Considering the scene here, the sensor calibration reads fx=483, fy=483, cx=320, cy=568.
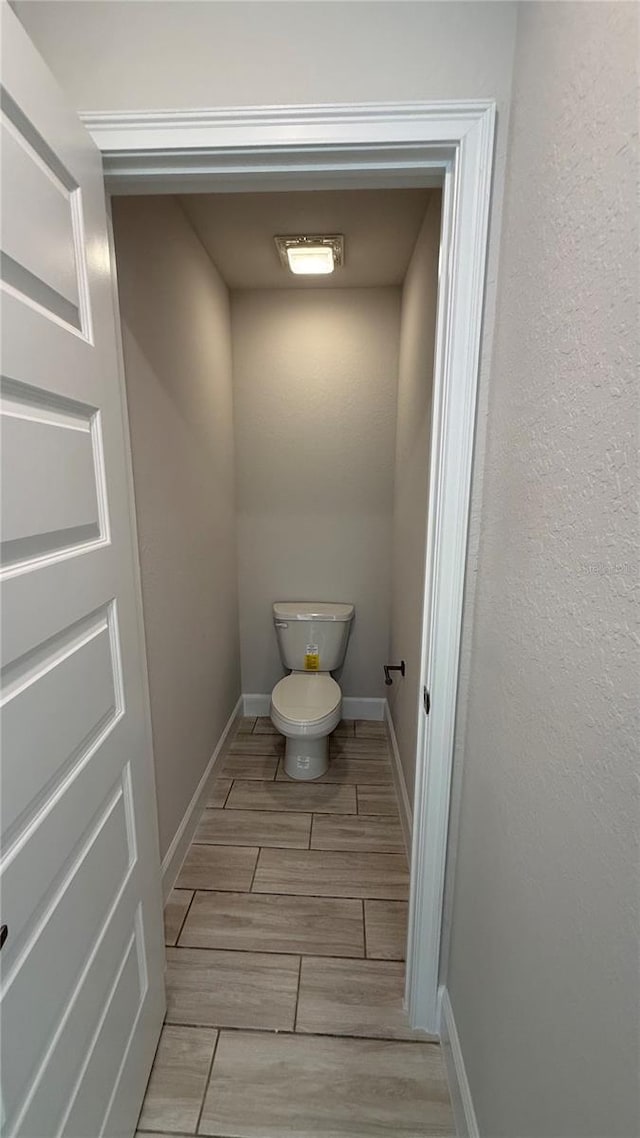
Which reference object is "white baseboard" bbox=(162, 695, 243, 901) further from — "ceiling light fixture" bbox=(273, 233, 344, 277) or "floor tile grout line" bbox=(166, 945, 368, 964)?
"ceiling light fixture" bbox=(273, 233, 344, 277)

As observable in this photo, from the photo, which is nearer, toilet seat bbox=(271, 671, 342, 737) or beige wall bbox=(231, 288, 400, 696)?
toilet seat bbox=(271, 671, 342, 737)

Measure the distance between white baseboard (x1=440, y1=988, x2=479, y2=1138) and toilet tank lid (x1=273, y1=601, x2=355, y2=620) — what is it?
62.4 inches

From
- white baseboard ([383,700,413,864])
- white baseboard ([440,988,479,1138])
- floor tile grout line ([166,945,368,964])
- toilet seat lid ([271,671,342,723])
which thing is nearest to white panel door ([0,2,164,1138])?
floor tile grout line ([166,945,368,964])

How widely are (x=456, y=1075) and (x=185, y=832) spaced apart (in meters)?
1.11

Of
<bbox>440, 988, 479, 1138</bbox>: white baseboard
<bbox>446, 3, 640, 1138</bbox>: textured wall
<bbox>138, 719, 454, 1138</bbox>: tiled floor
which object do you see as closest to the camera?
<bbox>446, 3, 640, 1138</bbox>: textured wall

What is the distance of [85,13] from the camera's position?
0.89 metres

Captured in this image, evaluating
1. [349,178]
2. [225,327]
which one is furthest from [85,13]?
[225,327]

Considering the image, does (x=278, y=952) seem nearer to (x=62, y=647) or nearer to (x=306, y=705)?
(x=306, y=705)

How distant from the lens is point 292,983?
1394 millimetres

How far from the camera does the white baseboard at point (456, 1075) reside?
100cm

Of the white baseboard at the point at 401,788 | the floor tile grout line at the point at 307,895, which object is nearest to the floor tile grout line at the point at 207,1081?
the floor tile grout line at the point at 307,895

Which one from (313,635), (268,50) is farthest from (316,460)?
(268,50)

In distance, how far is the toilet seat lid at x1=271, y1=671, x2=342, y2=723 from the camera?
217 cm

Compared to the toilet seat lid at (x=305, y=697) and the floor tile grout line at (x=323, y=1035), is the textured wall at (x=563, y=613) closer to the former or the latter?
the floor tile grout line at (x=323, y=1035)
